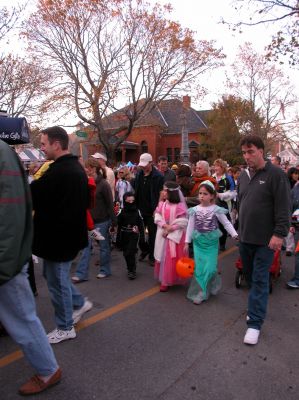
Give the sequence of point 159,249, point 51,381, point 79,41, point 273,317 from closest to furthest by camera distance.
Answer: point 51,381 < point 273,317 < point 159,249 < point 79,41

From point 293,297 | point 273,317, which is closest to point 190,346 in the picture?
point 273,317

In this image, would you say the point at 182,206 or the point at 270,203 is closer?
the point at 270,203

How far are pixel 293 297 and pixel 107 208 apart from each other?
9.75 ft

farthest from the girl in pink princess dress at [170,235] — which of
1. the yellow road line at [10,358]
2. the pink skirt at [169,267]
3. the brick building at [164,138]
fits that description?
the brick building at [164,138]

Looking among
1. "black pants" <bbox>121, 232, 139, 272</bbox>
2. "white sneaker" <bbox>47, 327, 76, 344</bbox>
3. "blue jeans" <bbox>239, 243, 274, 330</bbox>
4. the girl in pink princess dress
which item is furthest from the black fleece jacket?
"black pants" <bbox>121, 232, 139, 272</bbox>

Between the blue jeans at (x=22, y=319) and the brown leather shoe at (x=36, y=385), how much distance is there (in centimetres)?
18

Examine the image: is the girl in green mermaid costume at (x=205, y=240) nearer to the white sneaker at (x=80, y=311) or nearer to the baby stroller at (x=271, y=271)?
the baby stroller at (x=271, y=271)

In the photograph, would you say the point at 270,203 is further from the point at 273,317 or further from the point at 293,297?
the point at 293,297

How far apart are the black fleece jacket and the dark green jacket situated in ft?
7.32

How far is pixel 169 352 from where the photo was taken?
3.31 metres

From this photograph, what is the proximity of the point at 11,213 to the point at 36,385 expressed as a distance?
1.39 metres

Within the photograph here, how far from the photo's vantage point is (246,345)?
3.46m

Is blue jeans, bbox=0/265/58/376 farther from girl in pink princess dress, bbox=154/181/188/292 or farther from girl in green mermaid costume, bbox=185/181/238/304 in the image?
girl in pink princess dress, bbox=154/181/188/292

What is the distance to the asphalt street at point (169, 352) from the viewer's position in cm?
276
